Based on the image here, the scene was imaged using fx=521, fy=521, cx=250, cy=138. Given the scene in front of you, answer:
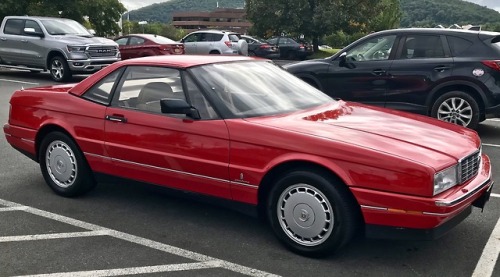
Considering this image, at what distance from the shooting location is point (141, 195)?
5195 mm

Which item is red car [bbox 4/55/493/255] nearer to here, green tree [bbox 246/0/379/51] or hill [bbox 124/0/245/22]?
green tree [bbox 246/0/379/51]

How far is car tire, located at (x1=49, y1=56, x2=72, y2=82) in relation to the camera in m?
14.9

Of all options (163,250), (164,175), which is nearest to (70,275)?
(163,250)

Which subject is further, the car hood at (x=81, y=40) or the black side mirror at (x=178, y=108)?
the car hood at (x=81, y=40)

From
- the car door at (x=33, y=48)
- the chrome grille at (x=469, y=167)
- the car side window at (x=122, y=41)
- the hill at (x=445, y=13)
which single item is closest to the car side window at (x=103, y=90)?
the chrome grille at (x=469, y=167)

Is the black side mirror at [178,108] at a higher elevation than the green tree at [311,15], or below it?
below

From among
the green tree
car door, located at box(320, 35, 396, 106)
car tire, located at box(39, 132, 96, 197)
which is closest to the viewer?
car tire, located at box(39, 132, 96, 197)

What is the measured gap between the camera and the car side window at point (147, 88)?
4.39 m

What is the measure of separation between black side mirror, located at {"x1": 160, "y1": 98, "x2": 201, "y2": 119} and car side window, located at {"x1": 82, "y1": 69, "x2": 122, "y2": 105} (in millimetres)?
872

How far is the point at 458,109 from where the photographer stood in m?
7.90

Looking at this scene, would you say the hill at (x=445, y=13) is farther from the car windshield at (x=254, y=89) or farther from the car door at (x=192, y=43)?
the car windshield at (x=254, y=89)

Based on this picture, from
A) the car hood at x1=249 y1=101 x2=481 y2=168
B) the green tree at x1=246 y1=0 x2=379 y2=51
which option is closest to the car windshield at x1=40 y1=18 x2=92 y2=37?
the car hood at x1=249 y1=101 x2=481 y2=168

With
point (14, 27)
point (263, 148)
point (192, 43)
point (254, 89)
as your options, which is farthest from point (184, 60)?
point (192, 43)

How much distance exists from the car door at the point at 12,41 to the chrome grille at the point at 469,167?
14.9 metres
